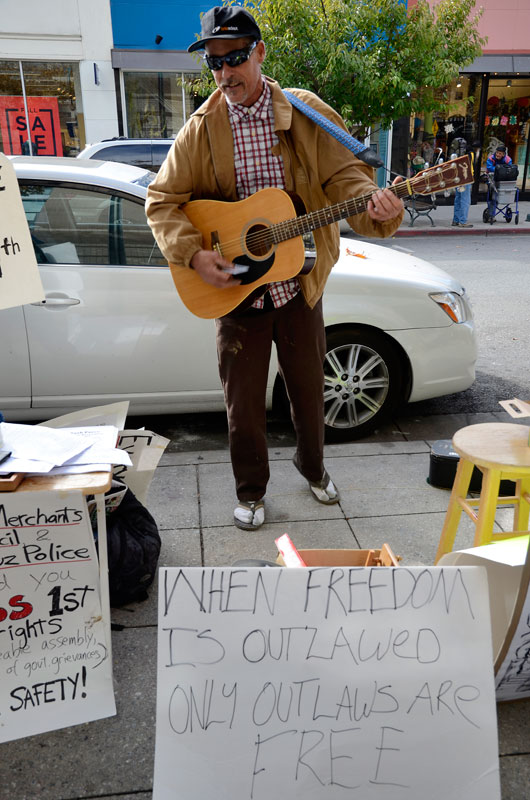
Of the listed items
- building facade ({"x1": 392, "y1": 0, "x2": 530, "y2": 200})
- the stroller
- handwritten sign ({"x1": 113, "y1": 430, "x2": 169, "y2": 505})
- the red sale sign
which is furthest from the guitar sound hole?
the red sale sign

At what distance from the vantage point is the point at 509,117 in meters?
19.3

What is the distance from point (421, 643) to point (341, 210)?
72.7 inches

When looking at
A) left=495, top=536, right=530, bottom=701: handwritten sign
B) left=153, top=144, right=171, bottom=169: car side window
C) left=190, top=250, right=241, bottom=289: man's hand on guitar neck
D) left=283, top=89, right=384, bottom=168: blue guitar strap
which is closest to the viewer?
left=495, top=536, right=530, bottom=701: handwritten sign

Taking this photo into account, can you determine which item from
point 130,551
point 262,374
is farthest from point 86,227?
point 130,551

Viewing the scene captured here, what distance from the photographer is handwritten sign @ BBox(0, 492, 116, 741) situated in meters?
2.26

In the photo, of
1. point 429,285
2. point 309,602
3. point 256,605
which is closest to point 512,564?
point 309,602

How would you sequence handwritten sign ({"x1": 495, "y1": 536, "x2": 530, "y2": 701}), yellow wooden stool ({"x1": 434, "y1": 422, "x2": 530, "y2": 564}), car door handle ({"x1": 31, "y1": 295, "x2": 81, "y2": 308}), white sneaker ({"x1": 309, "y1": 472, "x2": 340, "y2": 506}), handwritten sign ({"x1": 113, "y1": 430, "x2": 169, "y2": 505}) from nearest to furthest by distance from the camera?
handwritten sign ({"x1": 495, "y1": 536, "x2": 530, "y2": 701})
yellow wooden stool ({"x1": 434, "y1": 422, "x2": 530, "y2": 564})
handwritten sign ({"x1": 113, "y1": 430, "x2": 169, "y2": 505})
white sneaker ({"x1": 309, "y1": 472, "x2": 340, "y2": 506})
car door handle ({"x1": 31, "y1": 295, "x2": 81, "y2": 308})

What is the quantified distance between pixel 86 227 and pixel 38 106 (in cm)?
1531

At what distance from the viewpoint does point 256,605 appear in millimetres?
1812

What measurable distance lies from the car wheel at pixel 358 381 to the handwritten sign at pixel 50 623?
→ 2.42m

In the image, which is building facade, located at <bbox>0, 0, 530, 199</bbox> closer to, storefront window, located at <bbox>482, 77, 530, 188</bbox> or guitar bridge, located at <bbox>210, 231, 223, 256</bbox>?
storefront window, located at <bbox>482, 77, 530, 188</bbox>

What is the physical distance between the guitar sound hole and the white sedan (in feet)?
3.73

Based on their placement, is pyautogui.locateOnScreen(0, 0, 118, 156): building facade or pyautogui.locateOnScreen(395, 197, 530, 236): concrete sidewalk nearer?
pyautogui.locateOnScreen(395, 197, 530, 236): concrete sidewalk

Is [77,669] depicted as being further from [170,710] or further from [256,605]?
[256,605]
